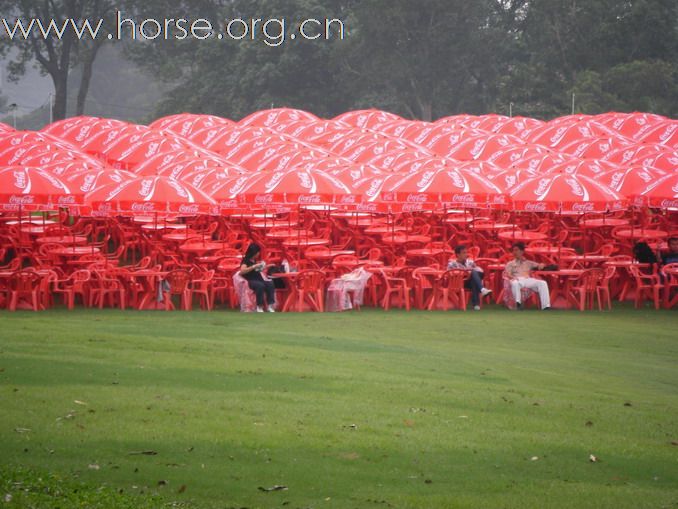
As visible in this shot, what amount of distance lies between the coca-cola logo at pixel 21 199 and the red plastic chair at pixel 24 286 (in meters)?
1.87

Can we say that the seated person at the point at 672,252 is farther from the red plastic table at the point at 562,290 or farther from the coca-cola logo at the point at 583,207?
the red plastic table at the point at 562,290

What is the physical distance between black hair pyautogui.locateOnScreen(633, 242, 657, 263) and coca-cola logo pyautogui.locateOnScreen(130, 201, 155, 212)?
894 cm

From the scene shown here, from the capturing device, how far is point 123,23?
2638 inches

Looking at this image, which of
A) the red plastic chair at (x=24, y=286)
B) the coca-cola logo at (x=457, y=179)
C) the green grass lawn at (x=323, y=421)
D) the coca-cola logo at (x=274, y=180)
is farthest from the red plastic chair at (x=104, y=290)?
the coca-cola logo at (x=457, y=179)

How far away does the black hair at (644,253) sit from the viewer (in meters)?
23.3

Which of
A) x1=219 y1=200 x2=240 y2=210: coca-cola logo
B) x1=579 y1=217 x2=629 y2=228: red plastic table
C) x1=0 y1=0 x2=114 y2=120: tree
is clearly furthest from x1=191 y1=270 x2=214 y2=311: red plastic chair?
x1=0 y1=0 x2=114 y2=120: tree

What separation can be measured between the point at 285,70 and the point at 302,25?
7.85 feet

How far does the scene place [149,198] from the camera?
21.9 meters

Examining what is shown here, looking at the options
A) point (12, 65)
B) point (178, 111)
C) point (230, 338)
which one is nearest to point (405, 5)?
point (178, 111)

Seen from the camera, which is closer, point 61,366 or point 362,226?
point 61,366

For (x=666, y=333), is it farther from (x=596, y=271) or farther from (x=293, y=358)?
(x=293, y=358)

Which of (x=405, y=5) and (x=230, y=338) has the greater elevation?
(x=405, y=5)

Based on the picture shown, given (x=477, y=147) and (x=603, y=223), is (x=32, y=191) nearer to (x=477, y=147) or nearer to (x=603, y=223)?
(x=603, y=223)

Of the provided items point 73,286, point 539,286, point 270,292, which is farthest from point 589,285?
point 73,286
